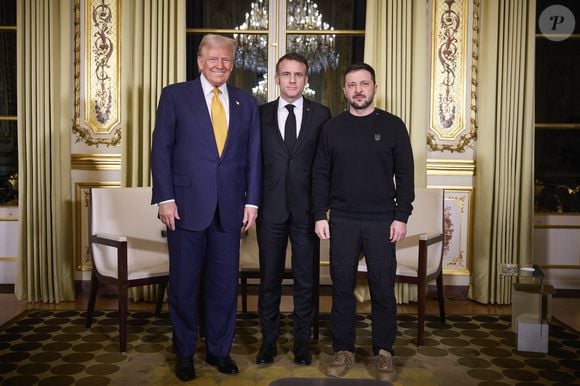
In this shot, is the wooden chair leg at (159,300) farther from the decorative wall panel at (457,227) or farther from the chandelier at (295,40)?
the decorative wall panel at (457,227)

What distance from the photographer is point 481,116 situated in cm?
421

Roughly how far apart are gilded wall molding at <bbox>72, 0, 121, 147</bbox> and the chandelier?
92 cm

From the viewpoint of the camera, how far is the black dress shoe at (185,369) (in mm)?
2715

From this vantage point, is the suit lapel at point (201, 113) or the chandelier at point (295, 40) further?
the chandelier at point (295, 40)

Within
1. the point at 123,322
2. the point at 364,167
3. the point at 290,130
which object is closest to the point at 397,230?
the point at 364,167

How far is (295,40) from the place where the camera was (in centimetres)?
448

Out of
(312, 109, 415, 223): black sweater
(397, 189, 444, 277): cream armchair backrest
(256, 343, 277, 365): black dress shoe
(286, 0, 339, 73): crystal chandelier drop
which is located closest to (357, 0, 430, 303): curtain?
(397, 189, 444, 277): cream armchair backrest

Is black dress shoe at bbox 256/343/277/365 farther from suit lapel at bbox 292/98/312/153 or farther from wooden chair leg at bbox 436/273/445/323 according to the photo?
wooden chair leg at bbox 436/273/445/323

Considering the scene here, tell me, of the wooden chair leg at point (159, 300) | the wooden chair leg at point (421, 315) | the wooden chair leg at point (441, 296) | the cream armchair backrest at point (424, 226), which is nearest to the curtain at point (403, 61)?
the cream armchair backrest at point (424, 226)

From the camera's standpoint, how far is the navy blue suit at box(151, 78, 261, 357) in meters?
2.65

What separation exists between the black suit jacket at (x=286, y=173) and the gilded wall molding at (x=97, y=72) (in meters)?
1.84

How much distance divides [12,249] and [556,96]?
14.3 feet

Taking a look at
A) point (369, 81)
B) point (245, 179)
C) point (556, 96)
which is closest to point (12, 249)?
point (245, 179)

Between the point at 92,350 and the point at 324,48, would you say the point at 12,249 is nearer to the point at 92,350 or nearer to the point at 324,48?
the point at 92,350
